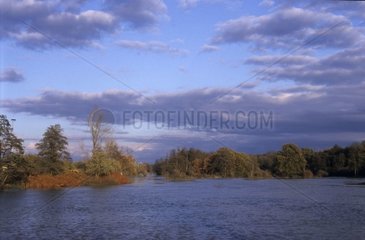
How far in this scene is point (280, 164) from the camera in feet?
498

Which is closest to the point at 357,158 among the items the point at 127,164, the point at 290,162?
the point at 290,162

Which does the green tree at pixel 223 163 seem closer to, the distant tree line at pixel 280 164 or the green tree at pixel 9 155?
the distant tree line at pixel 280 164

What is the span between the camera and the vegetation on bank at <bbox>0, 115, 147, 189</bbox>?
7444 centimetres

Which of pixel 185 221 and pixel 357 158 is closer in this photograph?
pixel 185 221

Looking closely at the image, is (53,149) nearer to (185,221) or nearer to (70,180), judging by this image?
(70,180)

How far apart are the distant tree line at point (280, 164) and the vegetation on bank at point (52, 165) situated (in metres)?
48.0

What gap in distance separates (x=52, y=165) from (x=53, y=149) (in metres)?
3.59

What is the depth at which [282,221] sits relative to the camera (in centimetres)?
3167

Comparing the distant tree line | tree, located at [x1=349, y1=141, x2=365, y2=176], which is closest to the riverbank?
the distant tree line

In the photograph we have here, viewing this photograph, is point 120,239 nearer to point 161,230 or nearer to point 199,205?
point 161,230

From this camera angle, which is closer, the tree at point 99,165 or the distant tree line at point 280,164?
the tree at point 99,165

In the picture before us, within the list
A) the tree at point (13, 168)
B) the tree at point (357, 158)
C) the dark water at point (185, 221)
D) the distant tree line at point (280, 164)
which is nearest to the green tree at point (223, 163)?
the distant tree line at point (280, 164)

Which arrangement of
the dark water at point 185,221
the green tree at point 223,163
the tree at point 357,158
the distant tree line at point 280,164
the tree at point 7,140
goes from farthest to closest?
the green tree at point 223,163 → the distant tree line at point 280,164 → the tree at point 357,158 → the tree at point 7,140 → the dark water at point 185,221

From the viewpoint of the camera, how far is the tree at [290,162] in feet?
498
